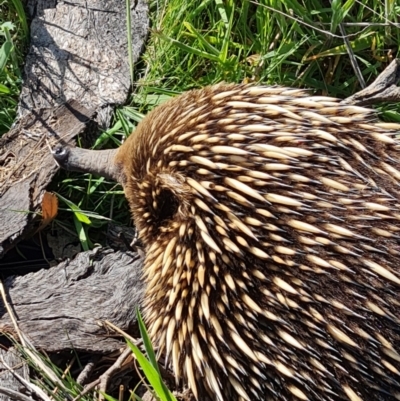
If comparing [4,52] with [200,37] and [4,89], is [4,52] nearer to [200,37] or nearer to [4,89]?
[4,89]

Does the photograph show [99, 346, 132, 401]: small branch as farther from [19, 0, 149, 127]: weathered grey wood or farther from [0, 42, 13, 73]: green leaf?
[0, 42, 13, 73]: green leaf

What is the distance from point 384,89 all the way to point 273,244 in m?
1.05

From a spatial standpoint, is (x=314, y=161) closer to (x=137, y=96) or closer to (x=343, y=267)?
(x=343, y=267)

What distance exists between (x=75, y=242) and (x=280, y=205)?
1.12 meters

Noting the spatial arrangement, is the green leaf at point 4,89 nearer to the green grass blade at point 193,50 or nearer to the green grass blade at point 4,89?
the green grass blade at point 4,89

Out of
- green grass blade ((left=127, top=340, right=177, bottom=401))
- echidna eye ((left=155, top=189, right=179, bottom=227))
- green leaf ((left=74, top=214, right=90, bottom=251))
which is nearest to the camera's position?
green grass blade ((left=127, top=340, right=177, bottom=401))

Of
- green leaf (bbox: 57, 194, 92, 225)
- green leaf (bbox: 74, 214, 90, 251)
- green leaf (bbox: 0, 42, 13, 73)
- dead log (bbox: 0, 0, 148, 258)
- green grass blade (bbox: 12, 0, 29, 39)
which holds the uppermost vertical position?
green grass blade (bbox: 12, 0, 29, 39)

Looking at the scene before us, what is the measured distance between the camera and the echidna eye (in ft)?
7.50

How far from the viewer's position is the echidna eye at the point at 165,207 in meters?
2.29

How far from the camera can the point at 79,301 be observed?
8.63 ft

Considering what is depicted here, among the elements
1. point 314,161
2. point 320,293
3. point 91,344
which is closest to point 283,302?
point 320,293

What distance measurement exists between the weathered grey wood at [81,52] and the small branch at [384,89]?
91cm

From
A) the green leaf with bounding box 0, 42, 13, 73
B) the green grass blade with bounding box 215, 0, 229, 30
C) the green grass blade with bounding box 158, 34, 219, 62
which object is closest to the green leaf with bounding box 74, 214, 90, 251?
the green leaf with bounding box 0, 42, 13, 73

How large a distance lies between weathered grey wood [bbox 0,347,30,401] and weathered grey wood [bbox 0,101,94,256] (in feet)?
1.16
